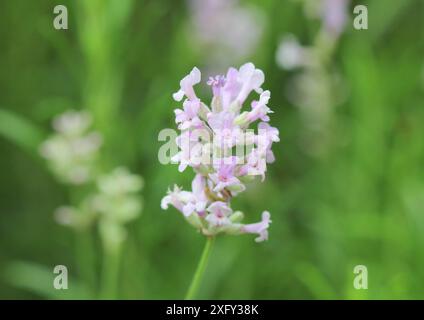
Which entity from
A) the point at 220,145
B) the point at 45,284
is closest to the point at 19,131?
the point at 45,284

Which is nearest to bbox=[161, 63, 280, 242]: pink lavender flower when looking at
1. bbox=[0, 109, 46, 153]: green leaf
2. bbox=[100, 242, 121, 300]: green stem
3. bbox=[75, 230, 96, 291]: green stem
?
bbox=[100, 242, 121, 300]: green stem

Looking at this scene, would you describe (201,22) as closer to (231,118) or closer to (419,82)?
(419,82)

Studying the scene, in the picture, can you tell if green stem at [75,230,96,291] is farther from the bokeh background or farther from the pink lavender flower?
the pink lavender flower

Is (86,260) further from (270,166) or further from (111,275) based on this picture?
(270,166)

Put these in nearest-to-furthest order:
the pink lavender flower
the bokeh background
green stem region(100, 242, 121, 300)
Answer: the pink lavender flower < green stem region(100, 242, 121, 300) < the bokeh background

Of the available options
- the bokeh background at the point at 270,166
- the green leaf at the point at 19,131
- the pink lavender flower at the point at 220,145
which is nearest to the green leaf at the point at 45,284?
the bokeh background at the point at 270,166

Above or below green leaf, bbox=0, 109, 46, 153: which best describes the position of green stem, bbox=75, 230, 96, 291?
below

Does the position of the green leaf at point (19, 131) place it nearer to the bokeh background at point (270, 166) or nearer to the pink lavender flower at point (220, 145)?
the bokeh background at point (270, 166)

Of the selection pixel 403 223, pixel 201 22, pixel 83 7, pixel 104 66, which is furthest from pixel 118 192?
pixel 201 22
